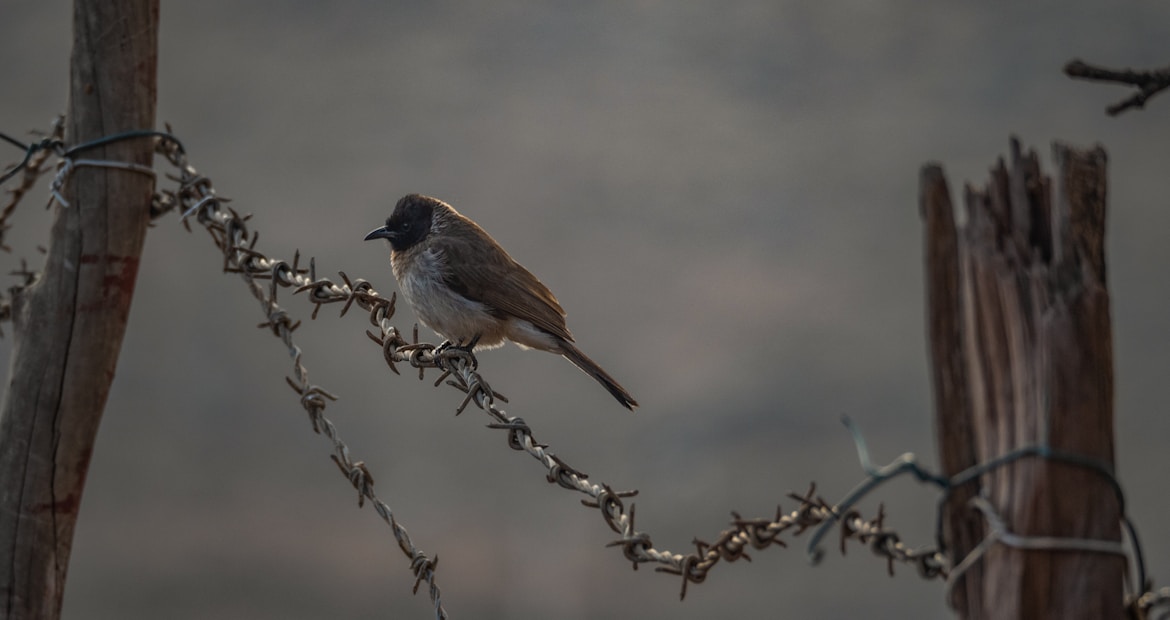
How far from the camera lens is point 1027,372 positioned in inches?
52.8

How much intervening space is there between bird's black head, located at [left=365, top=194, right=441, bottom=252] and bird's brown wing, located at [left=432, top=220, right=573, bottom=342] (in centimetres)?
18

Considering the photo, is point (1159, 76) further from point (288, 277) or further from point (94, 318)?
point (94, 318)

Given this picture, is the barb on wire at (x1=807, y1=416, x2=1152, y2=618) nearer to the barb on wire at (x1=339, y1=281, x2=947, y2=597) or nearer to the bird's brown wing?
the barb on wire at (x1=339, y1=281, x2=947, y2=597)

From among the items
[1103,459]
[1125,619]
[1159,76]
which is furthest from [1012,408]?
[1159,76]

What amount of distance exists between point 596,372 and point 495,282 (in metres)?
0.62

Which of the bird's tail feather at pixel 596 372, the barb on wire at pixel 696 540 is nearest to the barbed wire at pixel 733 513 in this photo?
the barb on wire at pixel 696 540

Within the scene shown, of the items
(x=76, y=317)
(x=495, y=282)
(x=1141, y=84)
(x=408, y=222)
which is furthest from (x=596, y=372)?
(x=1141, y=84)

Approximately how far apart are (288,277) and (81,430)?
726 millimetres

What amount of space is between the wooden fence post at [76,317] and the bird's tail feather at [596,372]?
2002 mm

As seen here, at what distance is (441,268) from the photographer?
4.58 m

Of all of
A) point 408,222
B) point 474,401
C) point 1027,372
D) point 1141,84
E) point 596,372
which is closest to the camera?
point 1027,372

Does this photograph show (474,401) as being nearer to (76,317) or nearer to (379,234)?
(76,317)

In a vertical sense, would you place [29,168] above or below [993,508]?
above

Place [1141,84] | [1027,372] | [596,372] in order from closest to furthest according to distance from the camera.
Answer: [1027,372]
[1141,84]
[596,372]
